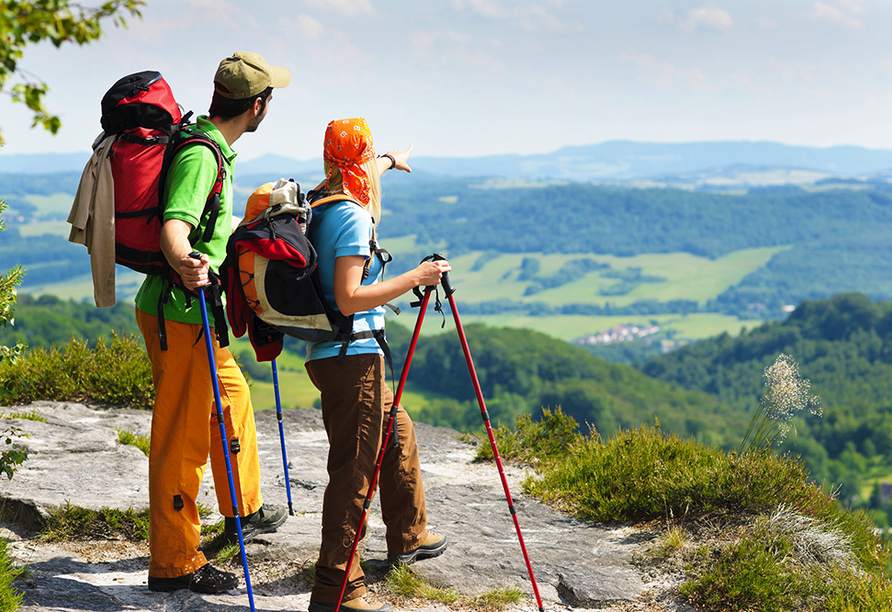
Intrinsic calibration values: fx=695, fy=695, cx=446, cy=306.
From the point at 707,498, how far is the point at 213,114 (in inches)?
160

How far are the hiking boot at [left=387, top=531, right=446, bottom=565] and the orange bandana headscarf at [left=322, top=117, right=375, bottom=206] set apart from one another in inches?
82.9

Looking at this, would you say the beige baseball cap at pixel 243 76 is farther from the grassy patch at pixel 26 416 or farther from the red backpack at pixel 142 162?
the grassy patch at pixel 26 416

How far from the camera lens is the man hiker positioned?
140 inches

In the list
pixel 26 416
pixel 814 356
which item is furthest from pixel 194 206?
pixel 814 356

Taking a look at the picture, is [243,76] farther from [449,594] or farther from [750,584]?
[750,584]

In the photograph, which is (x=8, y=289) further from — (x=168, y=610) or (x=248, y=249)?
(x=168, y=610)

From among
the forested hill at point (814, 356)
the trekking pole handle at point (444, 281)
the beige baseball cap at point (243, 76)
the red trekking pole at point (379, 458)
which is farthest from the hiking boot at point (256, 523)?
the forested hill at point (814, 356)

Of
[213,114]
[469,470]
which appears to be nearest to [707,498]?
[469,470]

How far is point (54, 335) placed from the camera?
224ft

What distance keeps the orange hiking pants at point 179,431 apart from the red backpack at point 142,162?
0.39m

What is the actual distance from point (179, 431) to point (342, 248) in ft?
4.54

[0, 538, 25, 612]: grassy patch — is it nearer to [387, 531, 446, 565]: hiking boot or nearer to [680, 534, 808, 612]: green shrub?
[387, 531, 446, 565]: hiking boot

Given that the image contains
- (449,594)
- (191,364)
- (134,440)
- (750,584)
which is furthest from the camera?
(134,440)

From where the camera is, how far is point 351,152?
339 cm
